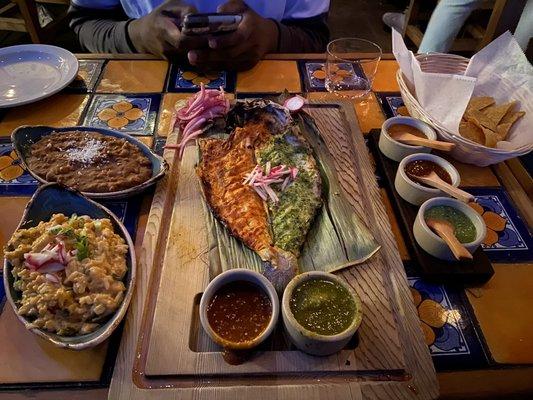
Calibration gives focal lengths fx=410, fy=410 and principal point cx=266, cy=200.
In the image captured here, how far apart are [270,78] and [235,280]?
59.7 inches

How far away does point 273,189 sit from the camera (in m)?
1.84

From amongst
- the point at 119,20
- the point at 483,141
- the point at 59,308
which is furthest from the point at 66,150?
the point at 483,141

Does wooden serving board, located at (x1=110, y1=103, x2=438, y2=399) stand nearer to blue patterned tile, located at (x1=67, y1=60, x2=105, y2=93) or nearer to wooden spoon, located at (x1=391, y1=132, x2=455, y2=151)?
wooden spoon, located at (x1=391, y1=132, x2=455, y2=151)

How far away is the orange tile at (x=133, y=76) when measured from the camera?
2441mm

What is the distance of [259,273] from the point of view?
148cm

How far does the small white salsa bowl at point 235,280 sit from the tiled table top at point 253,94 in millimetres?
368

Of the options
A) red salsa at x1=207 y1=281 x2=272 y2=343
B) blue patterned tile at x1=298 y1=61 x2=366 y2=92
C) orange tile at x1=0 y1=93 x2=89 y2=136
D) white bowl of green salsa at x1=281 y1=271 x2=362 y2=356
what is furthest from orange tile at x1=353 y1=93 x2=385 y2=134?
orange tile at x1=0 y1=93 x2=89 y2=136

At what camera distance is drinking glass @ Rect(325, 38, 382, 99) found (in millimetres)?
2461

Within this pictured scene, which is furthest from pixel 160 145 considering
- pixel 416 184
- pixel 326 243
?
pixel 416 184

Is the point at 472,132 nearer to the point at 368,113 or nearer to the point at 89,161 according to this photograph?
→ the point at 368,113

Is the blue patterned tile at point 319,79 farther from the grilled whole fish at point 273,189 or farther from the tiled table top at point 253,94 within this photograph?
the grilled whole fish at point 273,189

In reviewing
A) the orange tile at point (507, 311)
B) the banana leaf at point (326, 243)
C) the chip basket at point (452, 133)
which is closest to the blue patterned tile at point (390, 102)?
the chip basket at point (452, 133)

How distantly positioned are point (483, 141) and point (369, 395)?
139 cm

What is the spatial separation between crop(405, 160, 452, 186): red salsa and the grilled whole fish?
43 centimetres
